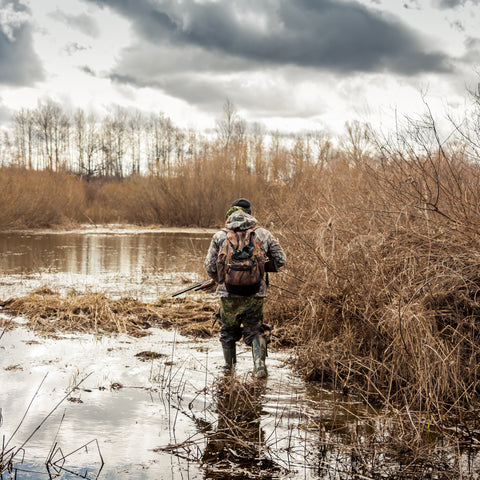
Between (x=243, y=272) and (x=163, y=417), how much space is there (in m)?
1.54

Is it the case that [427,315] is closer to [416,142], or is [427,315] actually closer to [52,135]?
[416,142]

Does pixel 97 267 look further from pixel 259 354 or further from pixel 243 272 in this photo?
pixel 243 272

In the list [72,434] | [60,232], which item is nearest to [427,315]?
[72,434]

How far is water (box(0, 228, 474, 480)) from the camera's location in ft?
12.6

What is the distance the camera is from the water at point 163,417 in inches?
152

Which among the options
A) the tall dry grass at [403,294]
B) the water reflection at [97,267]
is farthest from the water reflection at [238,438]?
the water reflection at [97,267]

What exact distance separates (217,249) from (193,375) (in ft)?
4.39

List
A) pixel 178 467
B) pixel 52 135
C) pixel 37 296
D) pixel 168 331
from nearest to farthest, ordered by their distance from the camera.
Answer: pixel 178 467, pixel 168 331, pixel 37 296, pixel 52 135

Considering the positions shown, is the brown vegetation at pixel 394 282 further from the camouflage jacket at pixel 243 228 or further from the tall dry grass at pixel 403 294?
the camouflage jacket at pixel 243 228

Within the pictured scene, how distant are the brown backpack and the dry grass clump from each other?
2.48 meters

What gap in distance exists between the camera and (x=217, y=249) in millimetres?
5770

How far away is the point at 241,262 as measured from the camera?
5551 mm

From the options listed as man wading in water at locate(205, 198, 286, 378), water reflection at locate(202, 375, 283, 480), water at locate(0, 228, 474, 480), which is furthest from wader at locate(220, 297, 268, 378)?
water reflection at locate(202, 375, 283, 480)

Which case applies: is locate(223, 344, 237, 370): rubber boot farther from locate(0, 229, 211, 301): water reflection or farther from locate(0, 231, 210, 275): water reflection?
locate(0, 231, 210, 275): water reflection
